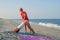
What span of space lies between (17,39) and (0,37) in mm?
975

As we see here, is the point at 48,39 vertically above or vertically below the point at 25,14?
below

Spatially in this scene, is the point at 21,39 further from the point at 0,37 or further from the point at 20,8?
the point at 20,8

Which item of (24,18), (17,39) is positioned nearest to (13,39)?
(17,39)

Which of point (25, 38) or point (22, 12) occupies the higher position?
point (22, 12)

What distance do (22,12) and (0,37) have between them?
372 centimetres

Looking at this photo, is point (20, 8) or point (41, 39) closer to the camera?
point (41, 39)

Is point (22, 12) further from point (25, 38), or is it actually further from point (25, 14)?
point (25, 38)

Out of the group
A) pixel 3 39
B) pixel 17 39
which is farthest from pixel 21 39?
pixel 3 39

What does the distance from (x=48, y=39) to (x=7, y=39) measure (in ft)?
9.43

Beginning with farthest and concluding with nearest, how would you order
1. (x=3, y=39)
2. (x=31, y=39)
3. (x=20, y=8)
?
(x=20, y=8)
(x=31, y=39)
(x=3, y=39)

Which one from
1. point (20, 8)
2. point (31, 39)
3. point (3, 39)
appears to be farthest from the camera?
point (20, 8)

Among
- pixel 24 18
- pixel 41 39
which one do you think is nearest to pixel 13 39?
pixel 41 39

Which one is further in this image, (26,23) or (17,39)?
(26,23)

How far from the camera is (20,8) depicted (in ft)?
48.0
